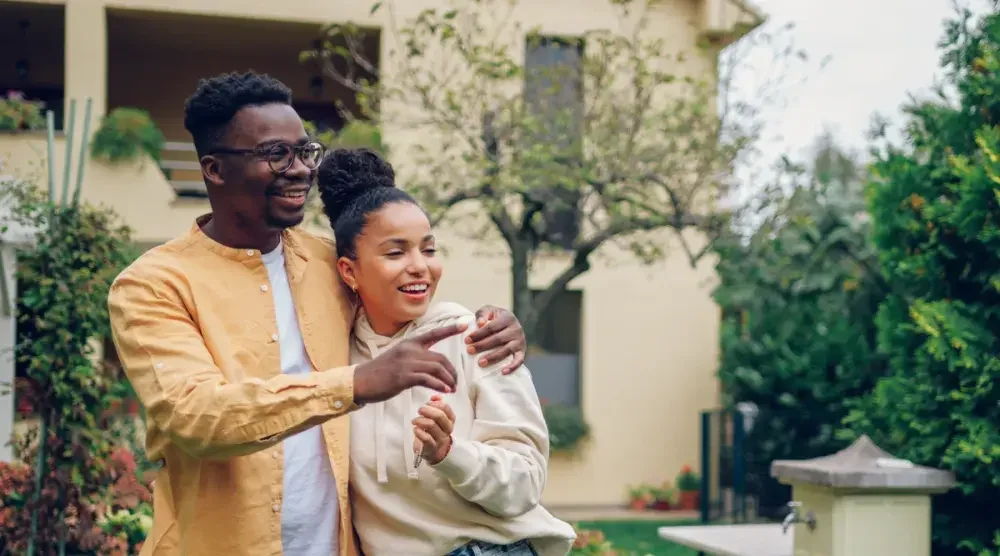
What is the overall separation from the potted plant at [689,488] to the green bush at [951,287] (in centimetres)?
700

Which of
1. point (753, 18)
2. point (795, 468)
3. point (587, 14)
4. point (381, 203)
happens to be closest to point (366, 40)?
point (587, 14)

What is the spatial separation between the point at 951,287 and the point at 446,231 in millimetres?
7674

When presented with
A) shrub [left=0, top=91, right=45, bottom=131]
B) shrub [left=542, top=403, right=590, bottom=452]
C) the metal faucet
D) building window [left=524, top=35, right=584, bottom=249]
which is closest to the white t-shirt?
the metal faucet

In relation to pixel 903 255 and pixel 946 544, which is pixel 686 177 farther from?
pixel 946 544

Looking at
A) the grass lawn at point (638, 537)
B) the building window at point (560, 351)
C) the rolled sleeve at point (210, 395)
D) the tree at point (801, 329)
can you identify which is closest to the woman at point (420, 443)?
the rolled sleeve at point (210, 395)

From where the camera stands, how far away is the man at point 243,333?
8.30 ft

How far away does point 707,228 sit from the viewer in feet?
31.1

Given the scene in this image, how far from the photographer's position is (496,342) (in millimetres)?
2713

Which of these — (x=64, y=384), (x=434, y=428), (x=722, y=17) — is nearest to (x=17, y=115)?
(x=64, y=384)

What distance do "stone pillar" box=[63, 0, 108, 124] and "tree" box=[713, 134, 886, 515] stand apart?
658 cm

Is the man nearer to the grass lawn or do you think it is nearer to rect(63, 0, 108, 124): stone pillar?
the grass lawn

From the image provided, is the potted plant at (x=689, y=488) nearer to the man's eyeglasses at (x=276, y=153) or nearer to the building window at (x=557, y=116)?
the building window at (x=557, y=116)

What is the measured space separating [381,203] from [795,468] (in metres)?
4.42

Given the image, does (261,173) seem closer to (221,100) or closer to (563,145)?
(221,100)
